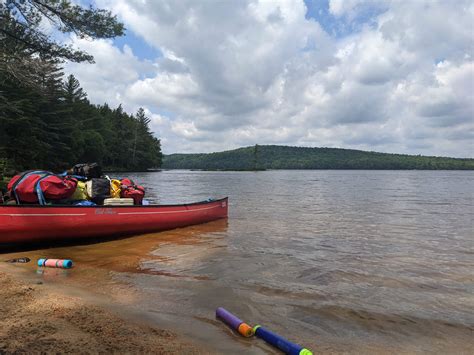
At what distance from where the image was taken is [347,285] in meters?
6.59

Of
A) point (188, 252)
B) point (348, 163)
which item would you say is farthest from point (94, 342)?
point (348, 163)

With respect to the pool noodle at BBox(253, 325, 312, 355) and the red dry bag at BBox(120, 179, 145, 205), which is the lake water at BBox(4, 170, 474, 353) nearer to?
the pool noodle at BBox(253, 325, 312, 355)

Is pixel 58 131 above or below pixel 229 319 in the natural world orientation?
above

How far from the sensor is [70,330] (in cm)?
391

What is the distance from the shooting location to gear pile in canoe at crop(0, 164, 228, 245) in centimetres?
809

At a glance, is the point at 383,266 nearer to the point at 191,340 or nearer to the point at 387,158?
the point at 191,340

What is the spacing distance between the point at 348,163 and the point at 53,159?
164 meters

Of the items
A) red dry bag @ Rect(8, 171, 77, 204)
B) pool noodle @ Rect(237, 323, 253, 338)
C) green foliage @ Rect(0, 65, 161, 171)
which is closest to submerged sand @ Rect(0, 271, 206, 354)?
pool noodle @ Rect(237, 323, 253, 338)

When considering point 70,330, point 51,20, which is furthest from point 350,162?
point 70,330

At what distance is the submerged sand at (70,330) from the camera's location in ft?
11.5

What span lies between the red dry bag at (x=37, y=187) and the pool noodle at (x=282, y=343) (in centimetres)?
675

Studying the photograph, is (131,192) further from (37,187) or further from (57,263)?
(57,263)

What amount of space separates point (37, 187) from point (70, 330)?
5706 millimetres

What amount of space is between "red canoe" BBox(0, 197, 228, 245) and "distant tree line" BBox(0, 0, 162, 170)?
7076mm
